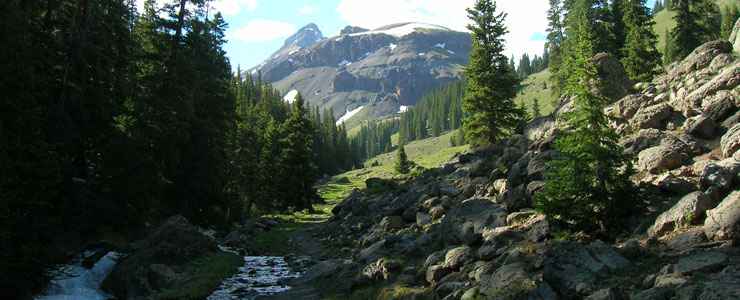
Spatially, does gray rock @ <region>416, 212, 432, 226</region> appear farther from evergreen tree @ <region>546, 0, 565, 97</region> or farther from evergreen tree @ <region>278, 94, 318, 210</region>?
evergreen tree @ <region>546, 0, 565, 97</region>

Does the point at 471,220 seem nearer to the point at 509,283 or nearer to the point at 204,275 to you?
the point at 509,283

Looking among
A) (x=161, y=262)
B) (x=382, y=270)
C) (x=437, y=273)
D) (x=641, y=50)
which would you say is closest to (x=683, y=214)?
(x=437, y=273)

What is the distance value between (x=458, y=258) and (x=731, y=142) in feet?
31.9

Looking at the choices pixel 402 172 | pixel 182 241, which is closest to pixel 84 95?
pixel 182 241

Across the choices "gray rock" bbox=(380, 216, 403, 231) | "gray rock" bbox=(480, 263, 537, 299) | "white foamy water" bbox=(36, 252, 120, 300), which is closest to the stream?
"white foamy water" bbox=(36, 252, 120, 300)

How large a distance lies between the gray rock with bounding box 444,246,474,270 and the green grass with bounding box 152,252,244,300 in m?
9.21

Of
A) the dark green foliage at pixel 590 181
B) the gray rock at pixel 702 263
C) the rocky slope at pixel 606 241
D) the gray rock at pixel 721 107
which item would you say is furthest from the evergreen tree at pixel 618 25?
the gray rock at pixel 702 263

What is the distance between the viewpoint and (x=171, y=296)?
17.6m

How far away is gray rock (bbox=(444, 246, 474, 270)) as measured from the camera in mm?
15766

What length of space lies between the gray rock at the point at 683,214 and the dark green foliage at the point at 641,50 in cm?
3130

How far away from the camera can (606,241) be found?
46.8ft

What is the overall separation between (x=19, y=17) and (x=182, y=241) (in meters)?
11.4

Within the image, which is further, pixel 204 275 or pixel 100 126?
pixel 100 126

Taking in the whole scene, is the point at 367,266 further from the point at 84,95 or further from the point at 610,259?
the point at 84,95
